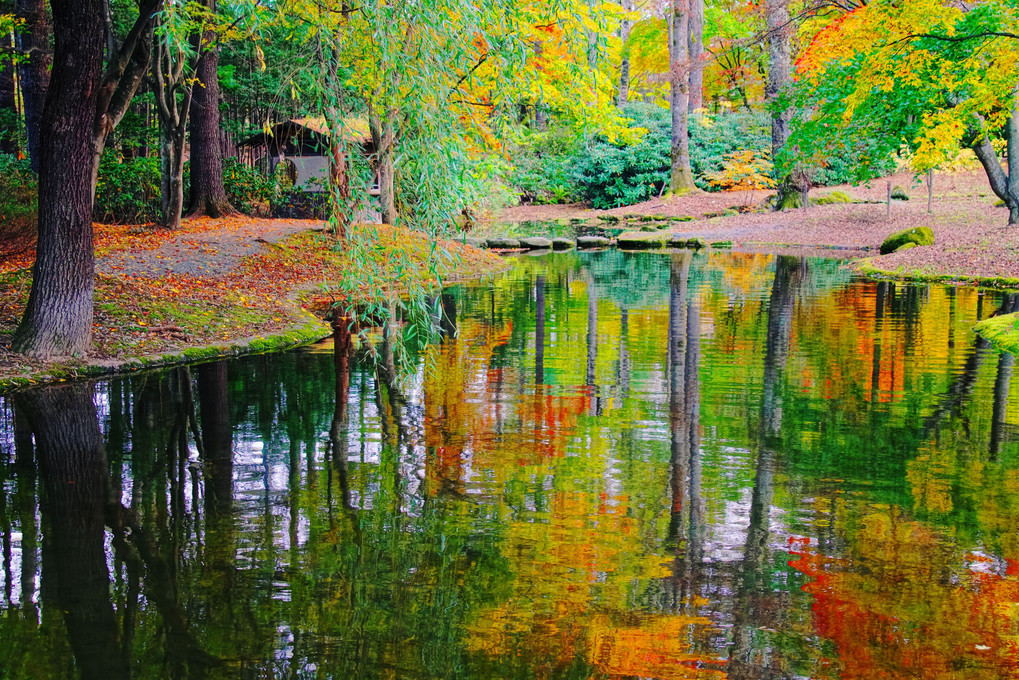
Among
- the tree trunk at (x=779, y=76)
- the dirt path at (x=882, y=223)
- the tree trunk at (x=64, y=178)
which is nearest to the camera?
the tree trunk at (x=64, y=178)

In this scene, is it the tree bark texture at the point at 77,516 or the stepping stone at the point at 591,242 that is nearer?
the tree bark texture at the point at 77,516

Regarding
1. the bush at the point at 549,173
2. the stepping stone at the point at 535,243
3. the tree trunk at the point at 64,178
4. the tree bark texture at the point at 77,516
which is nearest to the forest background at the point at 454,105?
the tree trunk at the point at 64,178

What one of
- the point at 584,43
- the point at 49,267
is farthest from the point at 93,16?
the point at 584,43

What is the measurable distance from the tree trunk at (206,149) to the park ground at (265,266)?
3.14 feet

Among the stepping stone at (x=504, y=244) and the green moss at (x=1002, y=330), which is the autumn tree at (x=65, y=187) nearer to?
the green moss at (x=1002, y=330)

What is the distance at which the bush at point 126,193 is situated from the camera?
24.5 metres

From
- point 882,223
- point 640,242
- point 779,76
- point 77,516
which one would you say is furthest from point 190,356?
point 779,76

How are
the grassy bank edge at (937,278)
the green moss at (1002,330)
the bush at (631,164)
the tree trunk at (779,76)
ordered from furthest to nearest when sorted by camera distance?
the bush at (631,164) → the tree trunk at (779,76) → the grassy bank edge at (937,278) → the green moss at (1002,330)

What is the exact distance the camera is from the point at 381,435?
28.0 ft

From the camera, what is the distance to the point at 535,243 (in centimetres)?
3203

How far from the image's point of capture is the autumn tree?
10391mm

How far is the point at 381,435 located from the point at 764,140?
126 ft

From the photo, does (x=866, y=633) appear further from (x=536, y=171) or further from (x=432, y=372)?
(x=536, y=171)

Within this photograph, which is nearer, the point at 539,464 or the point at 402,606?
the point at 402,606
